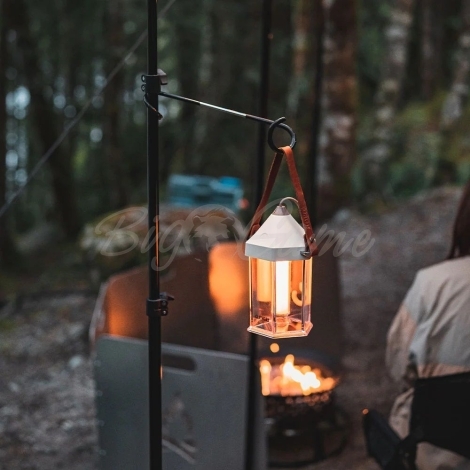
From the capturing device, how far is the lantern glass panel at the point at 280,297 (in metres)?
1.89

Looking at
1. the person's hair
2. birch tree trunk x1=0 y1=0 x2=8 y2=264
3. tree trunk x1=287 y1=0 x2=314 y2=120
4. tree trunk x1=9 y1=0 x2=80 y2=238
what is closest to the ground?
birch tree trunk x1=0 y1=0 x2=8 y2=264

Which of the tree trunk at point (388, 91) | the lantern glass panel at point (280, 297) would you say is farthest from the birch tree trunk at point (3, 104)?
the lantern glass panel at point (280, 297)

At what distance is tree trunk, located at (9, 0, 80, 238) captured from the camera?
407 inches

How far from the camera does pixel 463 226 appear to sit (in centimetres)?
303

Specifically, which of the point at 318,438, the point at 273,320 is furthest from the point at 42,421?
the point at 273,320

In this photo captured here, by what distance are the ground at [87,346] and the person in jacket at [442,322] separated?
1328 mm

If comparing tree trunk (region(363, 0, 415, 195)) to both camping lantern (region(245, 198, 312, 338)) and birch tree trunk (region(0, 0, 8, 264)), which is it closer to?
birch tree trunk (region(0, 0, 8, 264))

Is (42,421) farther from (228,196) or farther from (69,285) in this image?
(69,285)

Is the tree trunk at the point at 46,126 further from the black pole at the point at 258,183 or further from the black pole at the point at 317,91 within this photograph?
the black pole at the point at 258,183

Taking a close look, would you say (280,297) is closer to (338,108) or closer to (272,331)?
(272,331)

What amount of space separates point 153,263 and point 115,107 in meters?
7.80

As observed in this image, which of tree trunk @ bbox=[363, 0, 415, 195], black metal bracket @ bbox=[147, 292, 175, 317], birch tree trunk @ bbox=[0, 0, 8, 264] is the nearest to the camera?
black metal bracket @ bbox=[147, 292, 175, 317]

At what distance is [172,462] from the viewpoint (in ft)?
11.1

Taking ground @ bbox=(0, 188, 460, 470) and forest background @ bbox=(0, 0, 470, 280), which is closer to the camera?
ground @ bbox=(0, 188, 460, 470)
